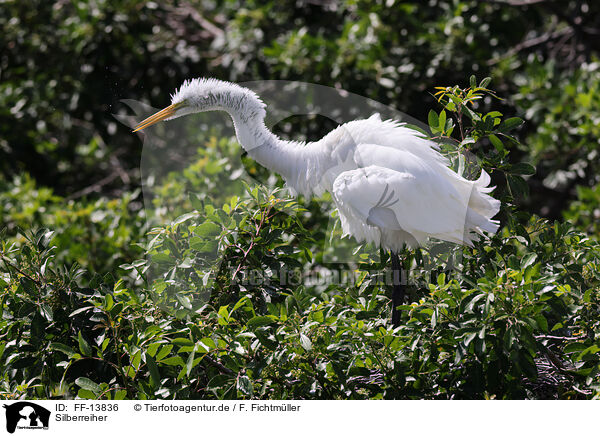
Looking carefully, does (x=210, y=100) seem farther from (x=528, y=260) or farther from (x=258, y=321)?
(x=528, y=260)

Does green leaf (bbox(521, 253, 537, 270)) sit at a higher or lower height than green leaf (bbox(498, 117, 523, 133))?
lower

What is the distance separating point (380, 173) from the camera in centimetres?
198

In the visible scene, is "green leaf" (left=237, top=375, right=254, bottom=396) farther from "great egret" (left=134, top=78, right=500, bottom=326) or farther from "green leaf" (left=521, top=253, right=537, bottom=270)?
"green leaf" (left=521, top=253, right=537, bottom=270)

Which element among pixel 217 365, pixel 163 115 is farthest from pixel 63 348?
pixel 163 115

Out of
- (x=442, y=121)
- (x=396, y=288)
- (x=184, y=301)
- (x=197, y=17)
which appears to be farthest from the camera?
(x=197, y=17)

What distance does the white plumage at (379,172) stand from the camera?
1.95m

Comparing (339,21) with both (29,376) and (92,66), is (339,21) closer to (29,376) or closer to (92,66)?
(92,66)

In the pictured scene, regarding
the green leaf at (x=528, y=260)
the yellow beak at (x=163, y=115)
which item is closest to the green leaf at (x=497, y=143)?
the green leaf at (x=528, y=260)

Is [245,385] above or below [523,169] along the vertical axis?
below

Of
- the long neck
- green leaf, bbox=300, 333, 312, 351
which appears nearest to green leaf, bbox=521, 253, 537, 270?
green leaf, bbox=300, 333, 312, 351

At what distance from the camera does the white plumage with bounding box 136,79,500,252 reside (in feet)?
6.41

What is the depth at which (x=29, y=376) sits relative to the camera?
180cm

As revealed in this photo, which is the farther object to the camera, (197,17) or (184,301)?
(197,17)
